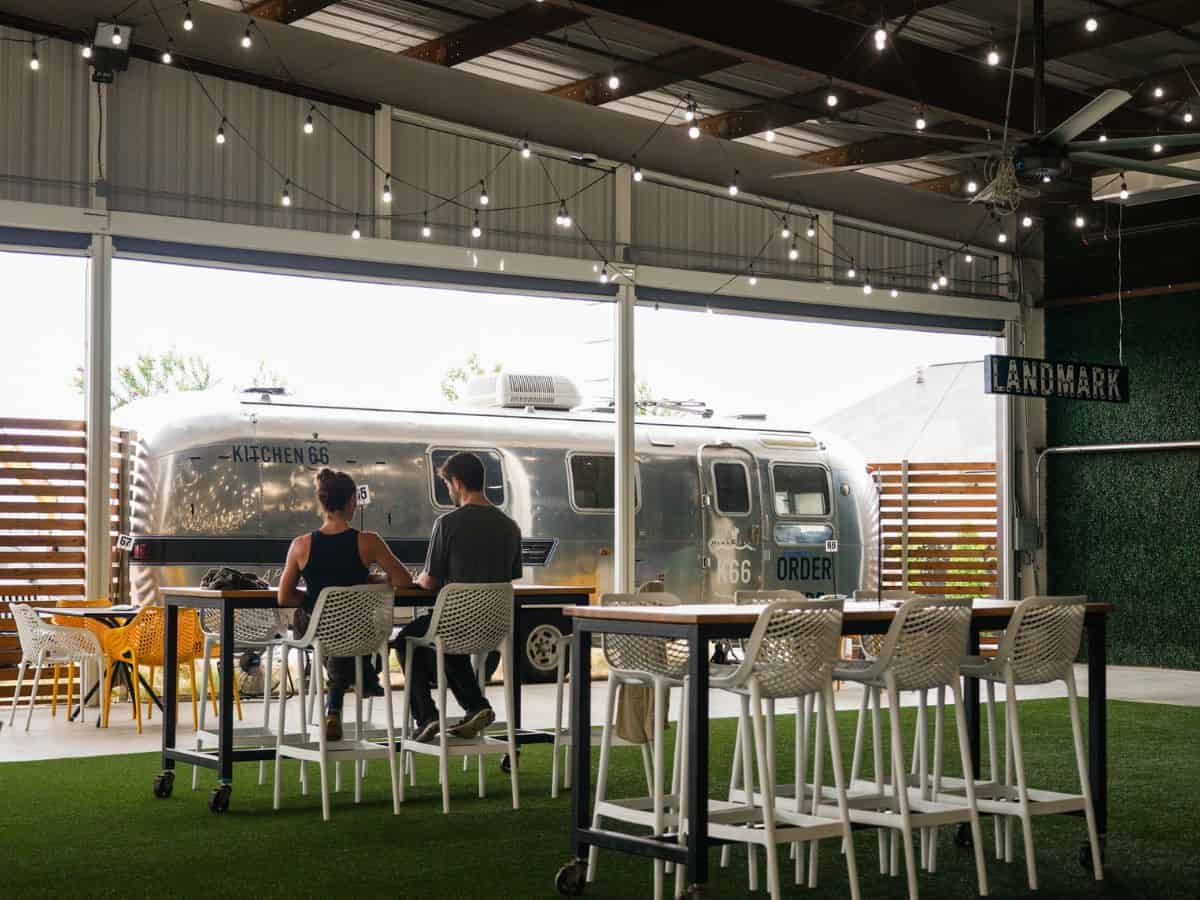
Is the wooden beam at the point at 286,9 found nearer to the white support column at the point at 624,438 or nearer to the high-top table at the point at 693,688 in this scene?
the white support column at the point at 624,438

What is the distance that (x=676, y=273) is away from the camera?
43.9 feet

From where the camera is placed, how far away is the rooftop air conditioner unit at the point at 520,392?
511 inches

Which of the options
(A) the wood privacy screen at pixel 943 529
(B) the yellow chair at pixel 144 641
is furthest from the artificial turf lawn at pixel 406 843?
(A) the wood privacy screen at pixel 943 529

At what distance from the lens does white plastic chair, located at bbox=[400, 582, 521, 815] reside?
21.4 ft

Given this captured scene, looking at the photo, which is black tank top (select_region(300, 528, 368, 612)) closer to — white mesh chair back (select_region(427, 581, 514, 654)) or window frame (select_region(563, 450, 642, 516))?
white mesh chair back (select_region(427, 581, 514, 654))

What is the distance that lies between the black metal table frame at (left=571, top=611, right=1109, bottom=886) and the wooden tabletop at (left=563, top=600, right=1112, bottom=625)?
2cm

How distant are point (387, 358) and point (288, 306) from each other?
89.1 inches

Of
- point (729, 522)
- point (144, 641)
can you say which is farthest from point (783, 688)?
point (729, 522)

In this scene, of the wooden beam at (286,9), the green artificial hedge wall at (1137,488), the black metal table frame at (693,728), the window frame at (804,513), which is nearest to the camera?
the black metal table frame at (693,728)

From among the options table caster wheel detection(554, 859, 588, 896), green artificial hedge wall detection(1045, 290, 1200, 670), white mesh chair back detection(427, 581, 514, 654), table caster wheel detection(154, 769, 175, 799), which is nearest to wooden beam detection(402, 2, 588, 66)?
white mesh chair back detection(427, 581, 514, 654)

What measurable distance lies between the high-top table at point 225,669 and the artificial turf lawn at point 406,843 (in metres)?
0.16

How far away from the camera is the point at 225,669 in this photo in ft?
22.3

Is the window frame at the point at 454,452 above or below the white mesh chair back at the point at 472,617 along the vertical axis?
above

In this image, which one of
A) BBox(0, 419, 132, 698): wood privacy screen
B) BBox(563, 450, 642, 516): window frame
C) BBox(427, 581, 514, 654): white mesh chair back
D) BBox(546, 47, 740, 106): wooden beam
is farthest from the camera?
BBox(563, 450, 642, 516): window frame
